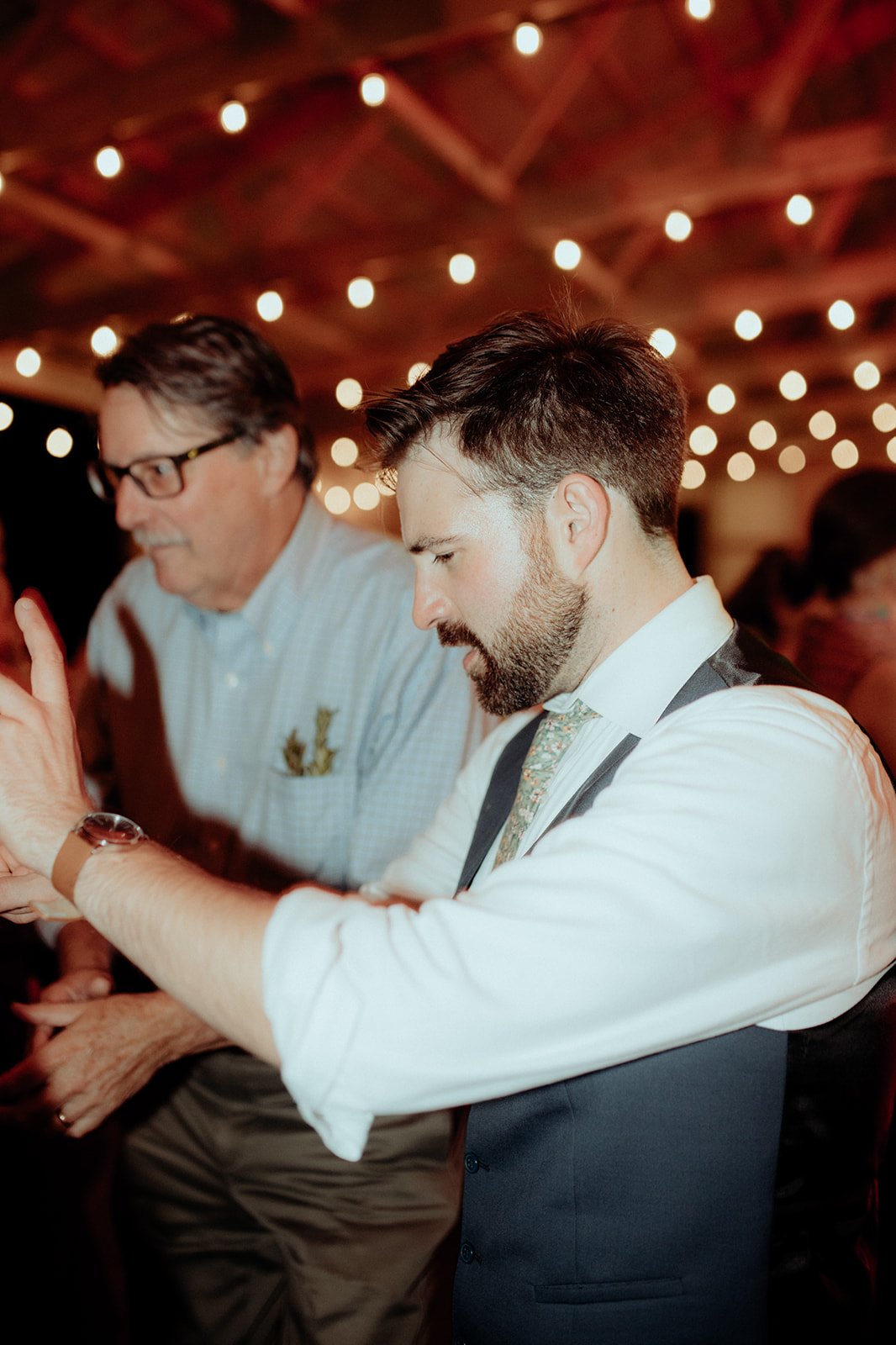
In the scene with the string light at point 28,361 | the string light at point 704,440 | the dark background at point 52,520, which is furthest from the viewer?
the string light at point 704,440

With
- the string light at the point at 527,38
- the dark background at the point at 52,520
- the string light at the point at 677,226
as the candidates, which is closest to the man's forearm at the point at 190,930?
the string light at the point at 527,38

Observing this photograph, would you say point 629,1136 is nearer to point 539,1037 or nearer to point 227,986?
point 539,1037

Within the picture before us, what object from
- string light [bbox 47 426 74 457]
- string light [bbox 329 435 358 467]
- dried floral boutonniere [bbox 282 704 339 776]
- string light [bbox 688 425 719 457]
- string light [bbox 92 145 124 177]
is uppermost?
string light [bbox 92 145 124 177]

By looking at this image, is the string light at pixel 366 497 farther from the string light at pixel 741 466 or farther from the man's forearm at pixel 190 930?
the man's forearm at pixel 190 930

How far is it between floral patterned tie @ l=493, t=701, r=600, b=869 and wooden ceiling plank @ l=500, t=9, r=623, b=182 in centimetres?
525

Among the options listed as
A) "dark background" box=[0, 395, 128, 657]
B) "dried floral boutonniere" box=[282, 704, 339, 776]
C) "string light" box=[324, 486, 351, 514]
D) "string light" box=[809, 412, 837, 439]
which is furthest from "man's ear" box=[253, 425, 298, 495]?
"string light" box=[809, 412, 837, 439]

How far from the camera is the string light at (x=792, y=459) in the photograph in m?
13.0

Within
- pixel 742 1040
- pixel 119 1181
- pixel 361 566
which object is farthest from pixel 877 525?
pixel 119 1181

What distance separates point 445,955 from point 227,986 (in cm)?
19

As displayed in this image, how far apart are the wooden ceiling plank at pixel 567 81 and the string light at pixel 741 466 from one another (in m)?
6.72

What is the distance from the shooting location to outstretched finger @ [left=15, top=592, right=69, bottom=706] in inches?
42.9

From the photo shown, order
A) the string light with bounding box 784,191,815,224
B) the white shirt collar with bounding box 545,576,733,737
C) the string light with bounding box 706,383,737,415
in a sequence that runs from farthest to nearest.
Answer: the string light with bounding box 706,383,737,415, the string light with bounding box 784,191,815,224, the white shirt collar with bounding box 545,576,733,737

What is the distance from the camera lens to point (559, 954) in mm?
852

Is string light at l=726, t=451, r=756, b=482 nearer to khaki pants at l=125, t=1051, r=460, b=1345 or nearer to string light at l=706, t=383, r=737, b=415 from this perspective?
string light at l=706, t=383, r=737, b=415
